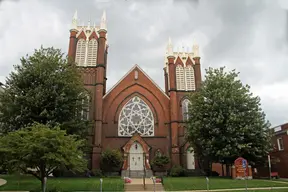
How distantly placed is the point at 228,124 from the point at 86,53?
2127 cm

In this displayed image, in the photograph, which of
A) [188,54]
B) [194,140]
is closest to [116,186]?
[194,140]

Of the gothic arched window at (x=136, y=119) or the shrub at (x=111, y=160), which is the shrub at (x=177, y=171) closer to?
the gothic arched window at (x=136, y=119)

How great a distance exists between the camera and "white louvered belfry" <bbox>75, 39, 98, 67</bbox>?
35094 mm

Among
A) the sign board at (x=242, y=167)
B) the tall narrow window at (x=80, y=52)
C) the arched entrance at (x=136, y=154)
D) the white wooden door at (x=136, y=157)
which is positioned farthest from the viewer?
the tall narrow window at (x=80, y=52)

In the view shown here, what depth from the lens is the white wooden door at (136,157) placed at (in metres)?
31.8

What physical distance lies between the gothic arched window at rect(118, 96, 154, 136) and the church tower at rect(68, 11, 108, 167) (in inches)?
136

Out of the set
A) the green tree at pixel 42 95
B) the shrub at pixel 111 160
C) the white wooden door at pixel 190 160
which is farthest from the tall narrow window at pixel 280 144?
the green tree at pixel 42 95

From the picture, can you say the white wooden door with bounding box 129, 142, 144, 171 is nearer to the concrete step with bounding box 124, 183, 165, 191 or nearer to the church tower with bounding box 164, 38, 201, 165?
the church tower with bounding box 164, 38, 201, 165

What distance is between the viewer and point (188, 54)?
3872 cm

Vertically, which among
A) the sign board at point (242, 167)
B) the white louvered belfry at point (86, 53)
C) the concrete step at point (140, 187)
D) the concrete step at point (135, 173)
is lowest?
the concrete step at point (140, 187)

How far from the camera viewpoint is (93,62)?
3516 centimetres

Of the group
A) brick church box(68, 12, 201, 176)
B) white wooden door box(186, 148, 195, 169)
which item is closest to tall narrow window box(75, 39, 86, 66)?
brick church box(68, 12, 201, 176)

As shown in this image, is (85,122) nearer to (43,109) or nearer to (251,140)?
(43,109)

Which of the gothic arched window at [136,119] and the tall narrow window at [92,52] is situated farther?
the tall narrow window at [92,52]
